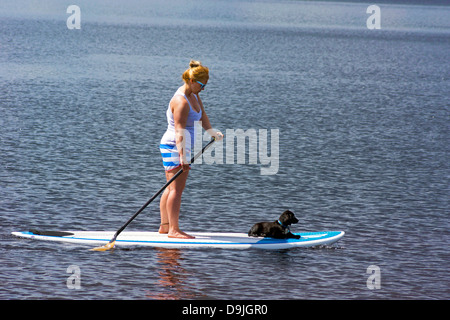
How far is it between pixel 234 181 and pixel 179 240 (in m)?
5.58

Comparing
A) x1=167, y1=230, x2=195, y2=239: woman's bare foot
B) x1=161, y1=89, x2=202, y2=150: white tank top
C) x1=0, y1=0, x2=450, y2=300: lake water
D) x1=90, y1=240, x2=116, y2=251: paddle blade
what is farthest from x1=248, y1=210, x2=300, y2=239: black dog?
x1=90, y1=240, x2=116, y2=251: paddle blade

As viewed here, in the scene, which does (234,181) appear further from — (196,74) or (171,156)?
(196,74)

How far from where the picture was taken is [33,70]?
131 feet

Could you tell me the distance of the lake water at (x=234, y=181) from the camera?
10.2 m

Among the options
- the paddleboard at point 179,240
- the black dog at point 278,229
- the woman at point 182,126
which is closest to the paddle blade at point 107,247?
the paddleboard at point 179,240

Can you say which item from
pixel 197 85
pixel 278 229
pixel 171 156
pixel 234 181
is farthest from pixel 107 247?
pixel 234 181

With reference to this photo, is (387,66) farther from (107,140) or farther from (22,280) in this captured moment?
(22,280)

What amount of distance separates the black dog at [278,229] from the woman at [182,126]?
1345mm

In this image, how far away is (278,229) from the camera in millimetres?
11531

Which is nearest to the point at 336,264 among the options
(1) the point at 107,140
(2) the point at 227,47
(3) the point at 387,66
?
(1) the point at 107,140

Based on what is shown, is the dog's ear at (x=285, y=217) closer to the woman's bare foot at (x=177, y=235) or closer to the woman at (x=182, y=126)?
the woman's bare foot at (x=177, y=235)

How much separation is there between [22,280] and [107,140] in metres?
11.6

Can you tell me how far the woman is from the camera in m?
10.5

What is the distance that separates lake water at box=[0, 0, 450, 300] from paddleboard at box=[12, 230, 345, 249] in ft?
0.39
